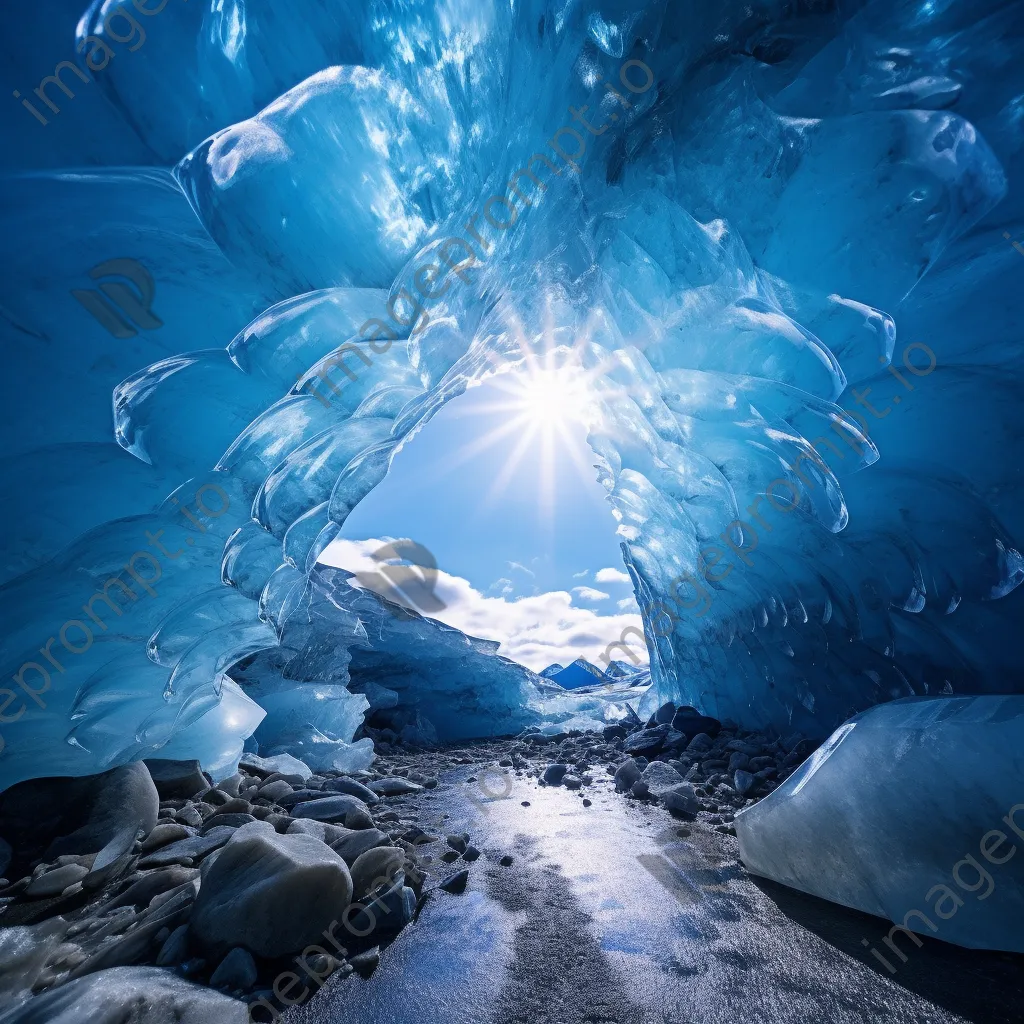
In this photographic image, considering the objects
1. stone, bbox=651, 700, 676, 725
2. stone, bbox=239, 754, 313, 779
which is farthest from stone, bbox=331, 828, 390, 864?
stone, bbox=651, 700, 676, 725

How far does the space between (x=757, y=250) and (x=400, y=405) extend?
2032 mm

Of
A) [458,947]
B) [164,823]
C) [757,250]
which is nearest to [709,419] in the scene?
[757,250]

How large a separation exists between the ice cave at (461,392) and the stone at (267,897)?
11 millimetres

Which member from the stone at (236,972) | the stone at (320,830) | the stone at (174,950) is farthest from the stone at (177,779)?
the stone at (236,972)

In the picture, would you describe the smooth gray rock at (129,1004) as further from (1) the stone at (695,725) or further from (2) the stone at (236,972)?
(1) the stone at (695,725)

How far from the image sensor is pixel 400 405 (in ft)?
8.80

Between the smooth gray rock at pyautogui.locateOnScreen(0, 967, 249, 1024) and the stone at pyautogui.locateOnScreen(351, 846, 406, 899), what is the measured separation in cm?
68

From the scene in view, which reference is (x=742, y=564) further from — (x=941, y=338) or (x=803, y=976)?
(x=803, y=976)

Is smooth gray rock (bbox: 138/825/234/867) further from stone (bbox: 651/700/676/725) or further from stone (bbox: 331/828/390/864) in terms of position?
stone (bbox: 651/700/676/725)

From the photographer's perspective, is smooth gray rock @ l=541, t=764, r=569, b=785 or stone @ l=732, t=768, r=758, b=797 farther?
smooth gray rock @ l=541, t=764, r=569, b=785

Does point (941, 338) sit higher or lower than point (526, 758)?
higher

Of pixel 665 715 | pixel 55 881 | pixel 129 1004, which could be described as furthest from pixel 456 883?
pixel 665 715

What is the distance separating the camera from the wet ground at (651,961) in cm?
126

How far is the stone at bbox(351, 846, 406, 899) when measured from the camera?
185 centimetres
